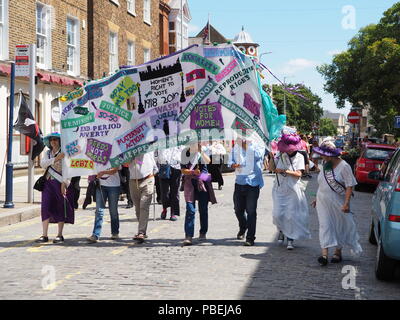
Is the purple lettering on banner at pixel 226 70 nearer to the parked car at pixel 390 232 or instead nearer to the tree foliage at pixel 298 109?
the parked car at pixel 390 232

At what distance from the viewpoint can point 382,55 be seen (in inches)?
1369

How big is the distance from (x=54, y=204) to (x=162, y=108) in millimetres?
2318

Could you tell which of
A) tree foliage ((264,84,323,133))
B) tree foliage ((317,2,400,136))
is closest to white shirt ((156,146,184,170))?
tree foliage ((317,2,400,136))

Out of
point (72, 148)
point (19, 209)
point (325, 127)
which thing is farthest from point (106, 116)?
point (325, 127)

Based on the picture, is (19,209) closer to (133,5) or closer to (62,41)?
(62,41)

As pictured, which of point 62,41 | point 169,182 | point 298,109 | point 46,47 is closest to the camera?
point 169,182

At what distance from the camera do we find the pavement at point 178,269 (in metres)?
5.97

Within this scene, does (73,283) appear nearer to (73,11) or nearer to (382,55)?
(73,11)

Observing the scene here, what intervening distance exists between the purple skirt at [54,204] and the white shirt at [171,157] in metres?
2.72

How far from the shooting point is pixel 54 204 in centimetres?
920

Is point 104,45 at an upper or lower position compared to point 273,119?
upper
